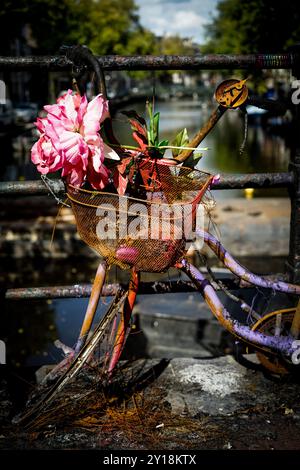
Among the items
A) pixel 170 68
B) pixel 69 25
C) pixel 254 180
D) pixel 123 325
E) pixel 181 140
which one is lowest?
pixel 123 325

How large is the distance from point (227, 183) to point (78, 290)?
82cm

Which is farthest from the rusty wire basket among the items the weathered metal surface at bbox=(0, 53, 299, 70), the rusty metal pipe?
the weathered metal surface at bbox=(0, 53, 299, 70)

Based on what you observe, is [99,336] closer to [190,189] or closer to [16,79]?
[190,189]

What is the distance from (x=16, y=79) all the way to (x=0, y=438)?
5477 cm

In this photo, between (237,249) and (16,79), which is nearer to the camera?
(237,249)

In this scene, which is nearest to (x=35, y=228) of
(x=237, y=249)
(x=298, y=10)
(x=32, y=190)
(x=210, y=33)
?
(x=237, y=249)

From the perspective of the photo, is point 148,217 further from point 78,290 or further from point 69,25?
point 69,25

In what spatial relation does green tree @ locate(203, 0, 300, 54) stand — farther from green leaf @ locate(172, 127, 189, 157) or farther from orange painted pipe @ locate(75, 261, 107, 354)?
orange painted pipe @ locate(75, 261, 107, 354)

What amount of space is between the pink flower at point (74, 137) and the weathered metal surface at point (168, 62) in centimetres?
49

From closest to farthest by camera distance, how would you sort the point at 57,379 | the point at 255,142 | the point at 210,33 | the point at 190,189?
the point at 190,189 < the point at 57,379 < the point at 255,142 < the point at 210,33

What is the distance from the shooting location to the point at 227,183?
239cm

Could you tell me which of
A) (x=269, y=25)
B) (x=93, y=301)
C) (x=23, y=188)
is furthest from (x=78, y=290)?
(x=269, y=25)

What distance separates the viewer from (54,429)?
2.10 meters

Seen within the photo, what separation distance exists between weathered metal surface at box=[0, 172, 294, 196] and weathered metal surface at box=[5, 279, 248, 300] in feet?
1.41
